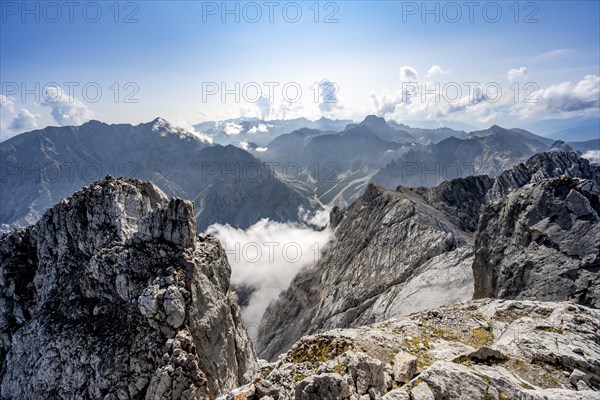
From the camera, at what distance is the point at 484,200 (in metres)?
152

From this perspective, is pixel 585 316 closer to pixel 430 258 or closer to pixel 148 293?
pixel 148 293

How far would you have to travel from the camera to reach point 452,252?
277 ft

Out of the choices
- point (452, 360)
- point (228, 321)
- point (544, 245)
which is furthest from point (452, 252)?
point (452, 360)

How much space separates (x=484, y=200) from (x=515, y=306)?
13797cm

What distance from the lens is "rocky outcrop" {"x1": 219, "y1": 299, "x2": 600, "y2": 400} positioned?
15.3 metres

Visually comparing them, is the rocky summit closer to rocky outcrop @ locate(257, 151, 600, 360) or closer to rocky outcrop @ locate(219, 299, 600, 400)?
rocky outcrop @ locate(219, 299, 600, 400)

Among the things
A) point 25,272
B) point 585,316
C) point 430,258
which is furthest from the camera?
point 430,258

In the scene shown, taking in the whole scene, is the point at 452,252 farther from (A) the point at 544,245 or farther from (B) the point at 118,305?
(B) the point at 118,305

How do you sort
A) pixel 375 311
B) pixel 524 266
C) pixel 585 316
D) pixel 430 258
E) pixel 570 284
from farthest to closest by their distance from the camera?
1. pixel 430 258
2. pixel 375 311
3. pixel 524 266
4. pixel 570 284
5. pixel 585 316

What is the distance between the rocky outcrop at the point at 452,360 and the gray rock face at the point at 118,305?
39.2ft

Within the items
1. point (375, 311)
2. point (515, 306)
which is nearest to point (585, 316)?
point (515, 306)

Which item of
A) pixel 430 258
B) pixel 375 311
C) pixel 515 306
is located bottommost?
pixel 375 311

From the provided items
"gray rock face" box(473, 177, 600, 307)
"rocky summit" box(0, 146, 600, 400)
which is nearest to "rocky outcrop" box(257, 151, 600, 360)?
"gray rock face" box(473, 177, 600, 307)

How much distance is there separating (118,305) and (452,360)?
93.6 feet
